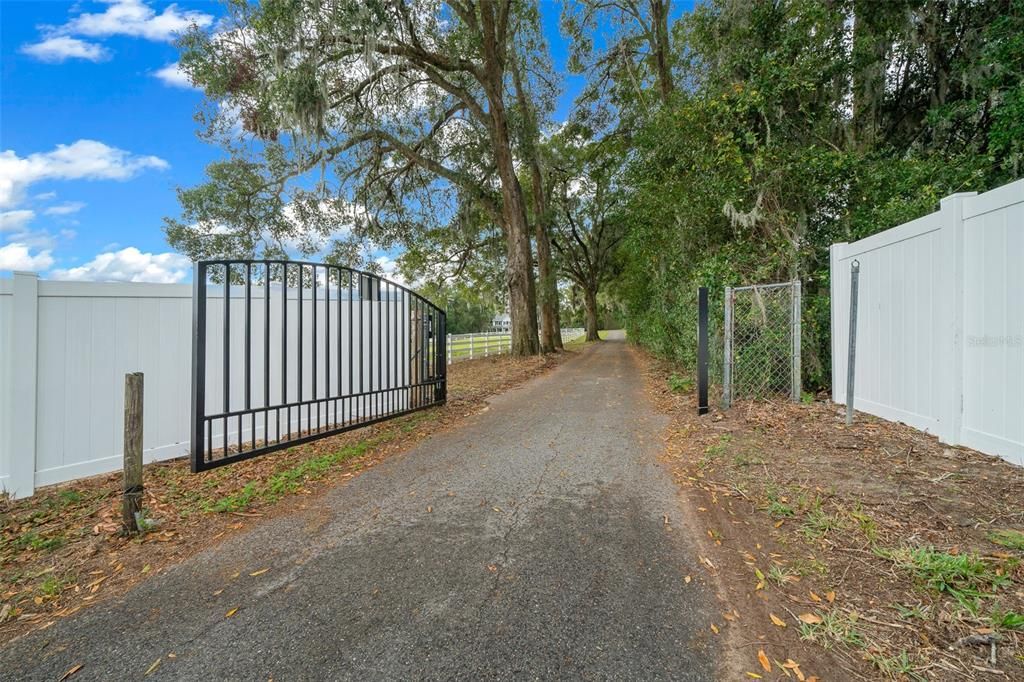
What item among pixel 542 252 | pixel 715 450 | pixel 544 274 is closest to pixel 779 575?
pixel 715 450

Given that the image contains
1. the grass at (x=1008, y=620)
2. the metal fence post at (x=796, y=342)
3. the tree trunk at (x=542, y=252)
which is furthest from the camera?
the tree trunk at (x=542, y=252)

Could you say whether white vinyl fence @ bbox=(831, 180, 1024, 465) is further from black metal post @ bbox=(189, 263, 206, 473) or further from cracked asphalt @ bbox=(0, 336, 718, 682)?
black metal post @ bbox=(189, 263, 206, 473)

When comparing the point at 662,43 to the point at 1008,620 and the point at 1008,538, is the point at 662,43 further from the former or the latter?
the point at 1008,620

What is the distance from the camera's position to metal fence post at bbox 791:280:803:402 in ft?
16.9

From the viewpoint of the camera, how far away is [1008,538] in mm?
2143

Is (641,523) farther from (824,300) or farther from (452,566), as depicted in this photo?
(824,300)

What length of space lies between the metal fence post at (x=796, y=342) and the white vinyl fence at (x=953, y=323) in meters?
0.62

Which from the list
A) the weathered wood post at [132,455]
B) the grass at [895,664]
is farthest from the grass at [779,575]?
the weathered wood post at [132,455]

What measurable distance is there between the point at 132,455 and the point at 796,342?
636 centimetres

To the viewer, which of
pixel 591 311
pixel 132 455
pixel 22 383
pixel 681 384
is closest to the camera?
pixel 132 455

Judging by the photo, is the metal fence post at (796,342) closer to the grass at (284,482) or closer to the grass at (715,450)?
the grass at (715,450)

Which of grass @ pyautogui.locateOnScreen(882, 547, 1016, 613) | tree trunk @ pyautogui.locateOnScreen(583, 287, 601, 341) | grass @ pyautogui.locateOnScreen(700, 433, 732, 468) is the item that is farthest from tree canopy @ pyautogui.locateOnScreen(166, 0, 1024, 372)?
tree trunk @ pyautogui.locateOnScreen(583, 287, 601, 341)

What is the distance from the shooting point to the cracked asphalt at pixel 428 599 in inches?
64.4

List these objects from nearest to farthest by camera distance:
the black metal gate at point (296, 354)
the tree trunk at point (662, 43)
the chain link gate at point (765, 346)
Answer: the black metal gate at point (296, 354)
the chain link gate at point (765, 346)
the tree trunk at point (662, 43)
